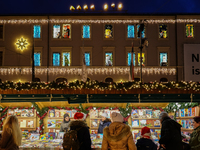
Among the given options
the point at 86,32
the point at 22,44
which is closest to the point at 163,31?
the point at 86,32

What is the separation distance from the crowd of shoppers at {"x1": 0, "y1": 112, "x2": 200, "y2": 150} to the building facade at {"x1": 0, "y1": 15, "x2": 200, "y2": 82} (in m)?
21.0

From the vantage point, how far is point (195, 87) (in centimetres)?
828

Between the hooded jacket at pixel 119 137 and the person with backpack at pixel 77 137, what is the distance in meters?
0.68

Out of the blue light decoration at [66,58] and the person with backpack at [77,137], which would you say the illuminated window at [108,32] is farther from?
the person with backpack at [77,137]

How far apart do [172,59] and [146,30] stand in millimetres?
4404

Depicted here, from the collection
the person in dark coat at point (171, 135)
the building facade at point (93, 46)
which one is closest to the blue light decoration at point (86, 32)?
the building facade at point (93, 46)

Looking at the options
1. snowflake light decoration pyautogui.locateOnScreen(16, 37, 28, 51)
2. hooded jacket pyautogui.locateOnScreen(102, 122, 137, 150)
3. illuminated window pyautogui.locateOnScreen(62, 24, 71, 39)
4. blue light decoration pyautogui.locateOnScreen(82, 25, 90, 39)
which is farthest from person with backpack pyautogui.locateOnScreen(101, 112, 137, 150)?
snowflake light decoration pyautogui.locateOnScreen(16, 37, 28, 51)

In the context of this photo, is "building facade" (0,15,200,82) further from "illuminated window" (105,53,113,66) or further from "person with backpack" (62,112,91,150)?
"person with backpack" (62,112,91,150)

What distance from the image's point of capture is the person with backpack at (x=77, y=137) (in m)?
5.05

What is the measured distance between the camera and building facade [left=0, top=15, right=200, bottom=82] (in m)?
26.7

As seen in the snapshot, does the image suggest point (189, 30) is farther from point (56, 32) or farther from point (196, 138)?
point (196, 138)

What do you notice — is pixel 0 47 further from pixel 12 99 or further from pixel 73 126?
pixel 73 126

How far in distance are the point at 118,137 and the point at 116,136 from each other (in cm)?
4

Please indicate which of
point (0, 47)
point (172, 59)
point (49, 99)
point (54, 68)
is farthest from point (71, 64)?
point (49, 99)
